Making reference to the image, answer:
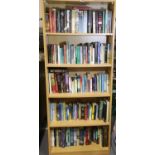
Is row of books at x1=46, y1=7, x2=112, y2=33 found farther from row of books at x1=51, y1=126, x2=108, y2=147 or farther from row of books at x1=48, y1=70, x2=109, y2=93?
row of books at x1=51, y1=126, x2=108, y2=147

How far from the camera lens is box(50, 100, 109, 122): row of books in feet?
7.23

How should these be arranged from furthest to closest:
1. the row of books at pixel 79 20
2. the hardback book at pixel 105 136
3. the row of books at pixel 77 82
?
the hardback book at pixel 105 136, the row of books at pixel 77 82, the row of books at pixel 79 20

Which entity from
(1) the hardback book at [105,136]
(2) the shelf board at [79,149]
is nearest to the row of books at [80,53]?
(1) the hardback book at [105,136]

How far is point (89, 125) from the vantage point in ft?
7.02

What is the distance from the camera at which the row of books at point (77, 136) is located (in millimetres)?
2236

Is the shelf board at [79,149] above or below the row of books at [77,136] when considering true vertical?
below

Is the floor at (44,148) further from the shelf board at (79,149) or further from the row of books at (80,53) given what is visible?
the row of books at (80,53)

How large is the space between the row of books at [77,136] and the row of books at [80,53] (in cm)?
77

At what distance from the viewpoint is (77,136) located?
2268 millimetres
